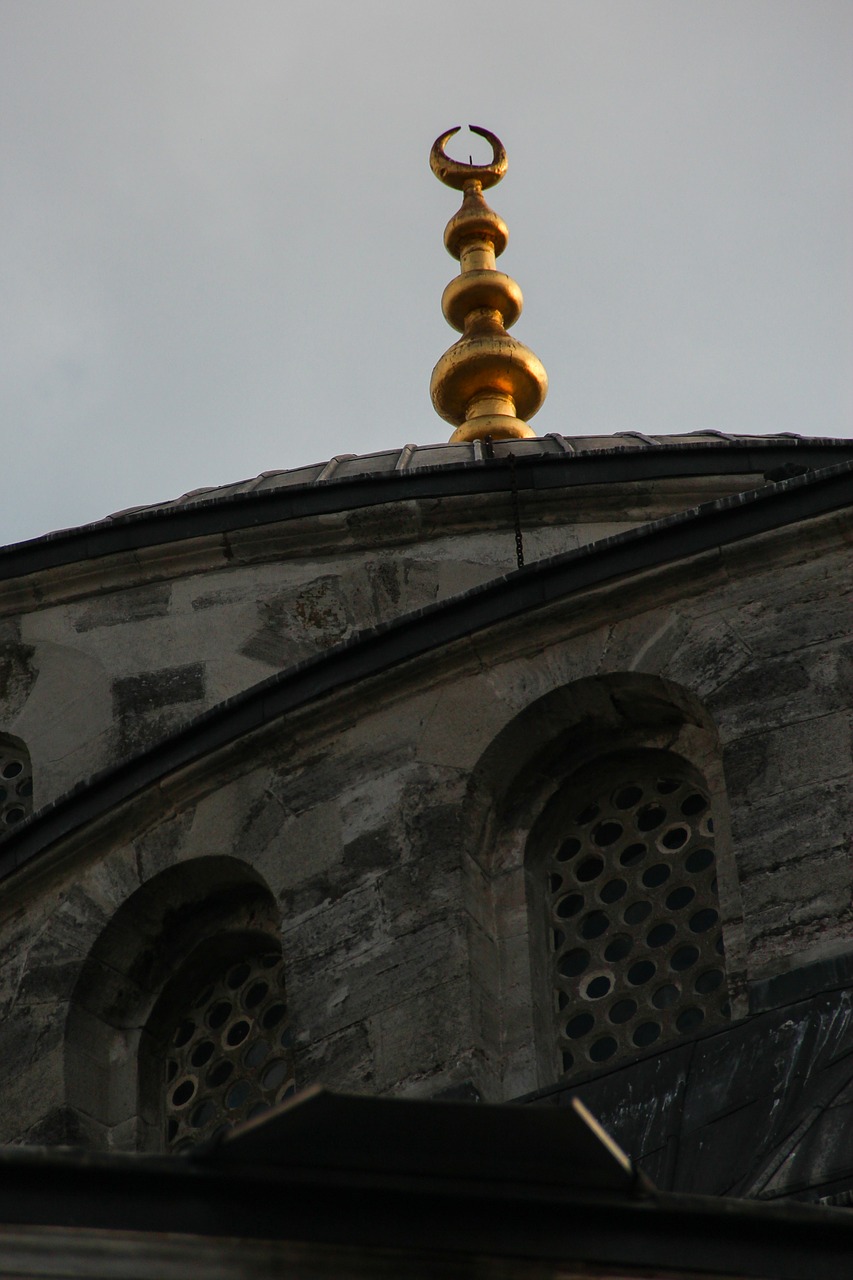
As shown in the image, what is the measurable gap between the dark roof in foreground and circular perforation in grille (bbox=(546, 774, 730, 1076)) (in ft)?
12.8

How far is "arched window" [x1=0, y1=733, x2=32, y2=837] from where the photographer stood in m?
14.1

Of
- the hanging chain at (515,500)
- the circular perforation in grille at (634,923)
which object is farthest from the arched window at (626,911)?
the hanging chain at (515,500)

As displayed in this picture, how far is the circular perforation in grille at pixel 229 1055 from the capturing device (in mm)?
9984

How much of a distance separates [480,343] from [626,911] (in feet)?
39.4

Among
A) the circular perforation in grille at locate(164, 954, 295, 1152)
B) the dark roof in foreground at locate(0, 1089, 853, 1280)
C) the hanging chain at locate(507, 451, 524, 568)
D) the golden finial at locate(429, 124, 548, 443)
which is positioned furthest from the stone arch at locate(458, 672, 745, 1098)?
the golden finial at locate(429, 124, 548, 443)

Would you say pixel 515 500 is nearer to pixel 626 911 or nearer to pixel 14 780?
pixel 14 780

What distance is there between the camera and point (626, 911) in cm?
948

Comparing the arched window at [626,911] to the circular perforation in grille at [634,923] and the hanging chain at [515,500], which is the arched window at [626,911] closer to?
the circular perforation in grille at [634,923]

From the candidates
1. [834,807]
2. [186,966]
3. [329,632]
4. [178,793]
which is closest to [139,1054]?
[186,966]

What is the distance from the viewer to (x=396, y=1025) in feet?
30.0

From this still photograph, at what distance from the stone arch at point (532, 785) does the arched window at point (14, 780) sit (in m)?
4.80

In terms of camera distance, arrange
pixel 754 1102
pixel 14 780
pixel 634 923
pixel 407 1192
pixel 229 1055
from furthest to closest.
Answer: pixel 14 780 < pixel 229 1055 < pixel 634 923 < pixel 754 1102 < pixel 407 1192

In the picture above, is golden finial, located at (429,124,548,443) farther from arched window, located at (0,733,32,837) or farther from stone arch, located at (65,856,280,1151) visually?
stone arch, located at (65,856,280,1151)

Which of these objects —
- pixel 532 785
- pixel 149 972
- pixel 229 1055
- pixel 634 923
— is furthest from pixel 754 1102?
pixel 149 972
